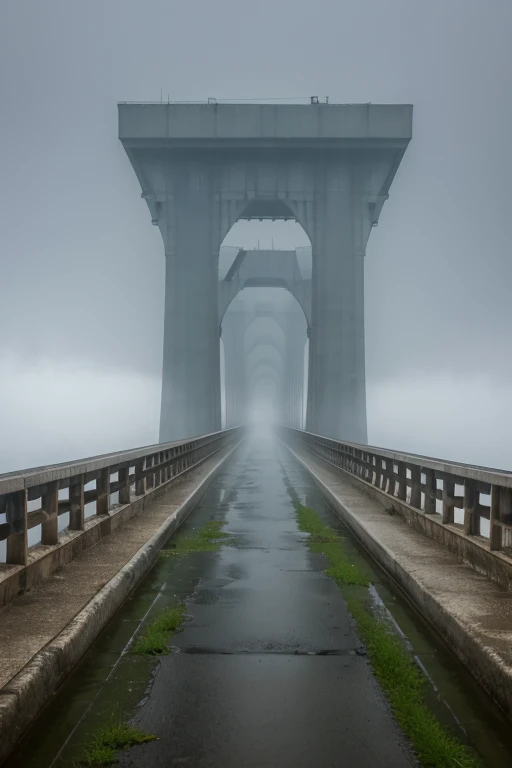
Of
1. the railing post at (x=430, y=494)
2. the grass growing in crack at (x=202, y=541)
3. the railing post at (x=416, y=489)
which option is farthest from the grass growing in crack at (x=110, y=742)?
the railing post at (x=416, y=489)

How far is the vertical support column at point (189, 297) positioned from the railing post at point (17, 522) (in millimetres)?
49076

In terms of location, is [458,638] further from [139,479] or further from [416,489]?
[139,479]

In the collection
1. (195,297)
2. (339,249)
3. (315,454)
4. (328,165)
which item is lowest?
(315,454)

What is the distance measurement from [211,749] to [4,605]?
2922 millimetres

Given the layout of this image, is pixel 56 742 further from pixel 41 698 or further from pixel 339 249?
pixel 339 249

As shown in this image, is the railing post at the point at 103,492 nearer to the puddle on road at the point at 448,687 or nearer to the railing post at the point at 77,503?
the railing post at the point at 77,503

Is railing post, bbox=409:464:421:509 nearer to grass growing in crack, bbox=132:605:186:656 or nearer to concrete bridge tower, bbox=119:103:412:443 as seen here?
grass growing in crack, bbox=132:605:186:656

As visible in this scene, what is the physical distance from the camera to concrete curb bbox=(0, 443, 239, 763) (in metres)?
4.28

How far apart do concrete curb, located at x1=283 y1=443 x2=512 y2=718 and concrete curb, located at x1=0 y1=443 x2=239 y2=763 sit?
9.46 feet

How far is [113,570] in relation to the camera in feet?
26.8

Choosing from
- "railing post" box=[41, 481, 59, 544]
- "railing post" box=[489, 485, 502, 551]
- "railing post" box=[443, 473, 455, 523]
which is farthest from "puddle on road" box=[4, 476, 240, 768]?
"railing post" box=[443, 473, 455, 523]

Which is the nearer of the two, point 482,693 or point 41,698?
point 41,698

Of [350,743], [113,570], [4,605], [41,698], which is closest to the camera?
[350,743]

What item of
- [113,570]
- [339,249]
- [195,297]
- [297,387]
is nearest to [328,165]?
[339,249]
